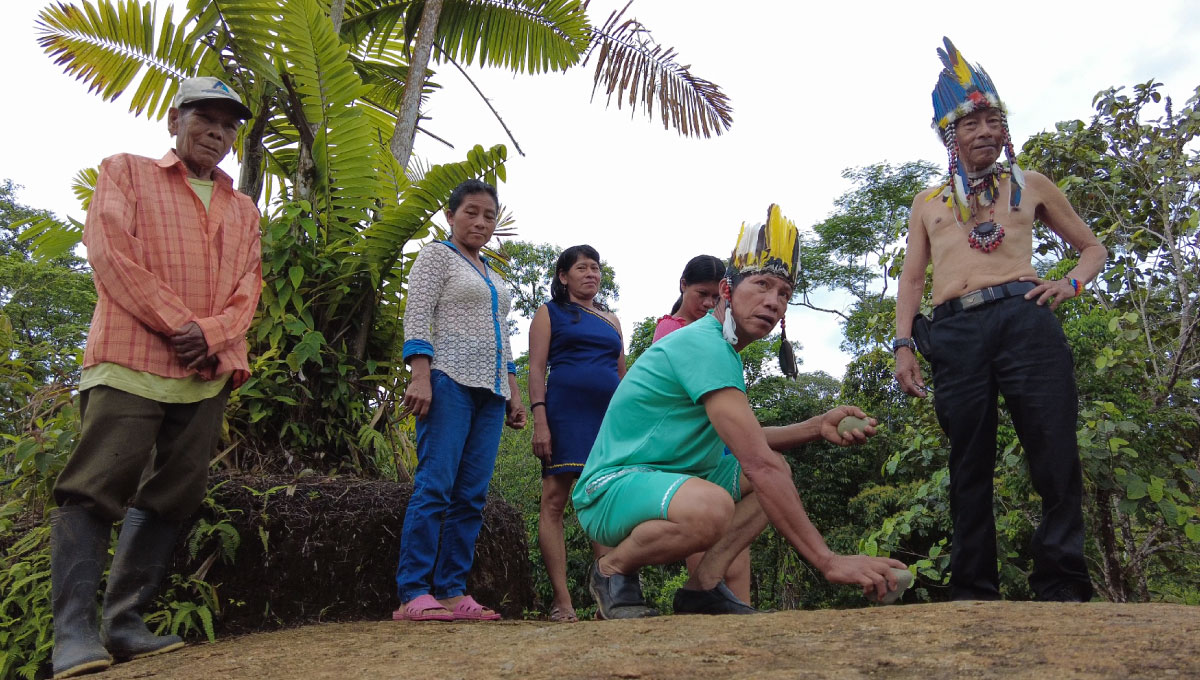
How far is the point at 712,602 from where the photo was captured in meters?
3.12

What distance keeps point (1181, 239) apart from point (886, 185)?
18455 millimetres

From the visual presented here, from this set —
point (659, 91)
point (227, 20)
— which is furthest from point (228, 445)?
point (659, 91)

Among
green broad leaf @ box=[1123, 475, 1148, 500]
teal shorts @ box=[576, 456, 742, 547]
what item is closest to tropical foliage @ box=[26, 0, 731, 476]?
teal shorts @ box=[576, 456, 742, 547]

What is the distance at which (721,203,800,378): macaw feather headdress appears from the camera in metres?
3.06

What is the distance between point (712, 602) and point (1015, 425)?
1.35 m

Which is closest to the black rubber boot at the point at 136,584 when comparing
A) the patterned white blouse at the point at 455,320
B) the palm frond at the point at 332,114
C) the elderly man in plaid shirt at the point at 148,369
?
the elderly man in plaid shirt at the point at 148,369

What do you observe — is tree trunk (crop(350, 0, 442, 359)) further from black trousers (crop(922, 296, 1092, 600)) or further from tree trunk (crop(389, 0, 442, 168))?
black trousers (crop(922, 296, 1092, 600))

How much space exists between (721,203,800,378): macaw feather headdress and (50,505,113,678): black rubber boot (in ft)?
7.28

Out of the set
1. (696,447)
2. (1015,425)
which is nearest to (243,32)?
(696,447)

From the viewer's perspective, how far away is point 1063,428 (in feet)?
10.5

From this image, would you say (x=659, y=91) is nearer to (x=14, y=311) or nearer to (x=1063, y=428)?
(x=1063, y=428)

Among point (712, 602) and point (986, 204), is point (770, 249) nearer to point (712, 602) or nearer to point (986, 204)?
point (986, 204)

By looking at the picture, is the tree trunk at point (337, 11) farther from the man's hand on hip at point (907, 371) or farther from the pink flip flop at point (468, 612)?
the man's hand on hip at point (907, 371)

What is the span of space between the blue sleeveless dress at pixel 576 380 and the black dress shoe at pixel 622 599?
1022mm
